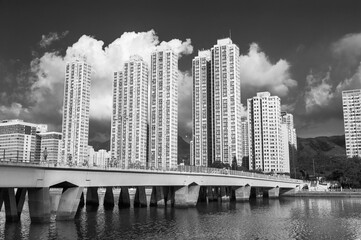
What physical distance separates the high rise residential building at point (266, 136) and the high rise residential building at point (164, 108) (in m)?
51.3

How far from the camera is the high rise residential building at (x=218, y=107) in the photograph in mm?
160625

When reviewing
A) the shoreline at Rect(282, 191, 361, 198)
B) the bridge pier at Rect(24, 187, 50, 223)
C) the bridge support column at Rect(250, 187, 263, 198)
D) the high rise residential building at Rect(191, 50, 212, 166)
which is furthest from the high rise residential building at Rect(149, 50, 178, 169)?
the bridge pier at Rect(24, 187, 50, 223)

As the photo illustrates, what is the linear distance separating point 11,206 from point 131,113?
115688 millimetres

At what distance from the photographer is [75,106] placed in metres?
173

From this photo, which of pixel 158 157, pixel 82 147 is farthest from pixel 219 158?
pixel 82 147

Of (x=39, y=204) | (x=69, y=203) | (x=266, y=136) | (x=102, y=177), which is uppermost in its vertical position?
(x=266, y=136)

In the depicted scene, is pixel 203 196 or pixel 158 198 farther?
pixel 203 196

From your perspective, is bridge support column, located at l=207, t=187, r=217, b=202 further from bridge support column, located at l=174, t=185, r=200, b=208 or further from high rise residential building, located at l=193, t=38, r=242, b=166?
high rise residential building, located at l=193, t=38, r=242, b=166

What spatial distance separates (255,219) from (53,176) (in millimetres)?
30322

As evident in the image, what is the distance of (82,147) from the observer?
180875mm

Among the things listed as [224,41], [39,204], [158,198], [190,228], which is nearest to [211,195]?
[158,198]

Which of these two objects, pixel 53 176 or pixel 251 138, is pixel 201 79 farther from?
pixel 53 176

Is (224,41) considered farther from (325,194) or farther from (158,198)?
(158,198)

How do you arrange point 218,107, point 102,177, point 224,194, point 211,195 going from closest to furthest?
point 102,177, point 211,195, point 224,194, point 218,107
